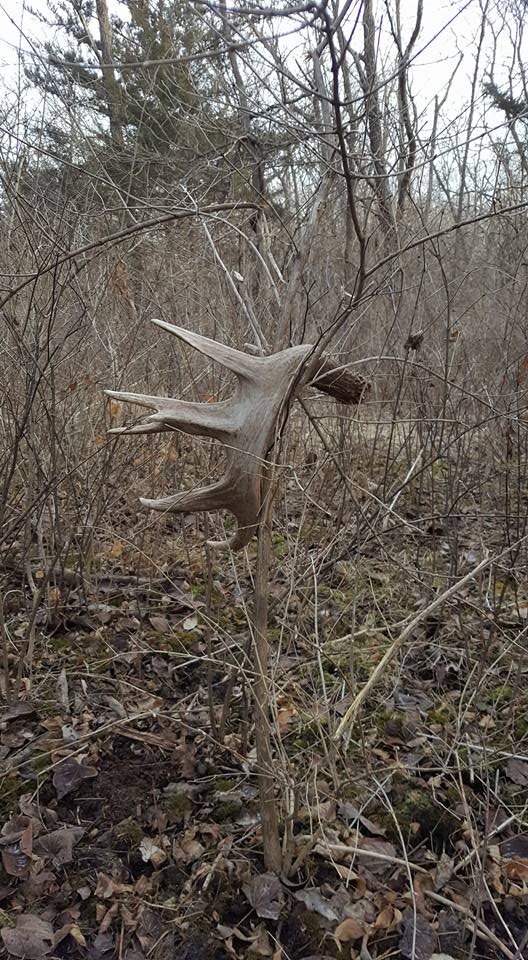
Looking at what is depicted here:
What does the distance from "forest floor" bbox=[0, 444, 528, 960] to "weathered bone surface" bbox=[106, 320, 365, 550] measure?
0.56m

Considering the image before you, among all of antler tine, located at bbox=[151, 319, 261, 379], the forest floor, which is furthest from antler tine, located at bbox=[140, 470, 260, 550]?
the forest floor

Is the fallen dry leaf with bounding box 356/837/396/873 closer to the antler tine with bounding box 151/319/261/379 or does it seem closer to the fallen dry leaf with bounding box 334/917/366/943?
the fallen dry leaf with bounding box 334/917/366/943

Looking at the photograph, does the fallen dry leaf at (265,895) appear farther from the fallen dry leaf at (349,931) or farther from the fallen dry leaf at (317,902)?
the fallen dry leaf at (349,931)

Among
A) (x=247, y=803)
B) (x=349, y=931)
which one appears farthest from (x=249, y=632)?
(x=349, y=931)

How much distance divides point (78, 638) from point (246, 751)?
1190mm

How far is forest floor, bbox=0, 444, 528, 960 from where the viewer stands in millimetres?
1995

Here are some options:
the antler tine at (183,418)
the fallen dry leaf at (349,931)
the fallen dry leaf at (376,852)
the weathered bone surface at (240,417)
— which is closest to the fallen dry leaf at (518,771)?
the fallen dry leaf at (376,852)

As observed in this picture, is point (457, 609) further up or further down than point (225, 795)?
further up

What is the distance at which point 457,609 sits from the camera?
3215 mm

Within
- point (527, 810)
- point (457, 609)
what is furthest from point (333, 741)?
point (457, 609)

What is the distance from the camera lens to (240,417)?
69.2 inches

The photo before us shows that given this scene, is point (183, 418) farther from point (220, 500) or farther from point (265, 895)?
point (265, 895)

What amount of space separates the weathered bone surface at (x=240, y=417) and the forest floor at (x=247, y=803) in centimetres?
56

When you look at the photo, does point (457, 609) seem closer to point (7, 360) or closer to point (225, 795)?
point (225, 795)
